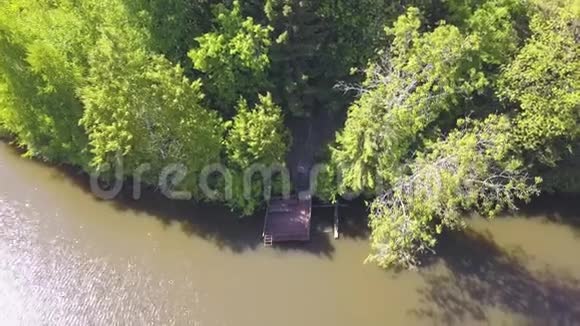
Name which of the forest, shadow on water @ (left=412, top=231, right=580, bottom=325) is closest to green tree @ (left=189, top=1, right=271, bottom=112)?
the forest

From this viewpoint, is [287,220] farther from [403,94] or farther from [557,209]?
[557,209]

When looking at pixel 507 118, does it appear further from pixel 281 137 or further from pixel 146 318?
pixel 146 318

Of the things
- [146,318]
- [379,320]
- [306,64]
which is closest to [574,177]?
[379,320]

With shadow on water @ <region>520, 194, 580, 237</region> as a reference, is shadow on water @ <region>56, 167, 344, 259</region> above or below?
below

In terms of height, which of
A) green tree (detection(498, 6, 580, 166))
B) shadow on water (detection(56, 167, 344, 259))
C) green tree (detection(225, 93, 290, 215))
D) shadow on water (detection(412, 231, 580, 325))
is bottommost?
shadow on water (detection(412, 231, 580, 325))

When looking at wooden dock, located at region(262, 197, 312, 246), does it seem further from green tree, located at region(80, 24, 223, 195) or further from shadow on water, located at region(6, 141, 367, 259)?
green tree, located at region(80, 24, 223, 195)

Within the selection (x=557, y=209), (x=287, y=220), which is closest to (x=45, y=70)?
(x=287, y=220)

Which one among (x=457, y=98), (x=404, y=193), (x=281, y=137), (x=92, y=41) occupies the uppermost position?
(x=92, y=41)

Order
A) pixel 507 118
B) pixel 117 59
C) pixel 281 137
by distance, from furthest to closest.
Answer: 1. pixel 281 137
2. pixel 507 118
3. pixel 117 59
